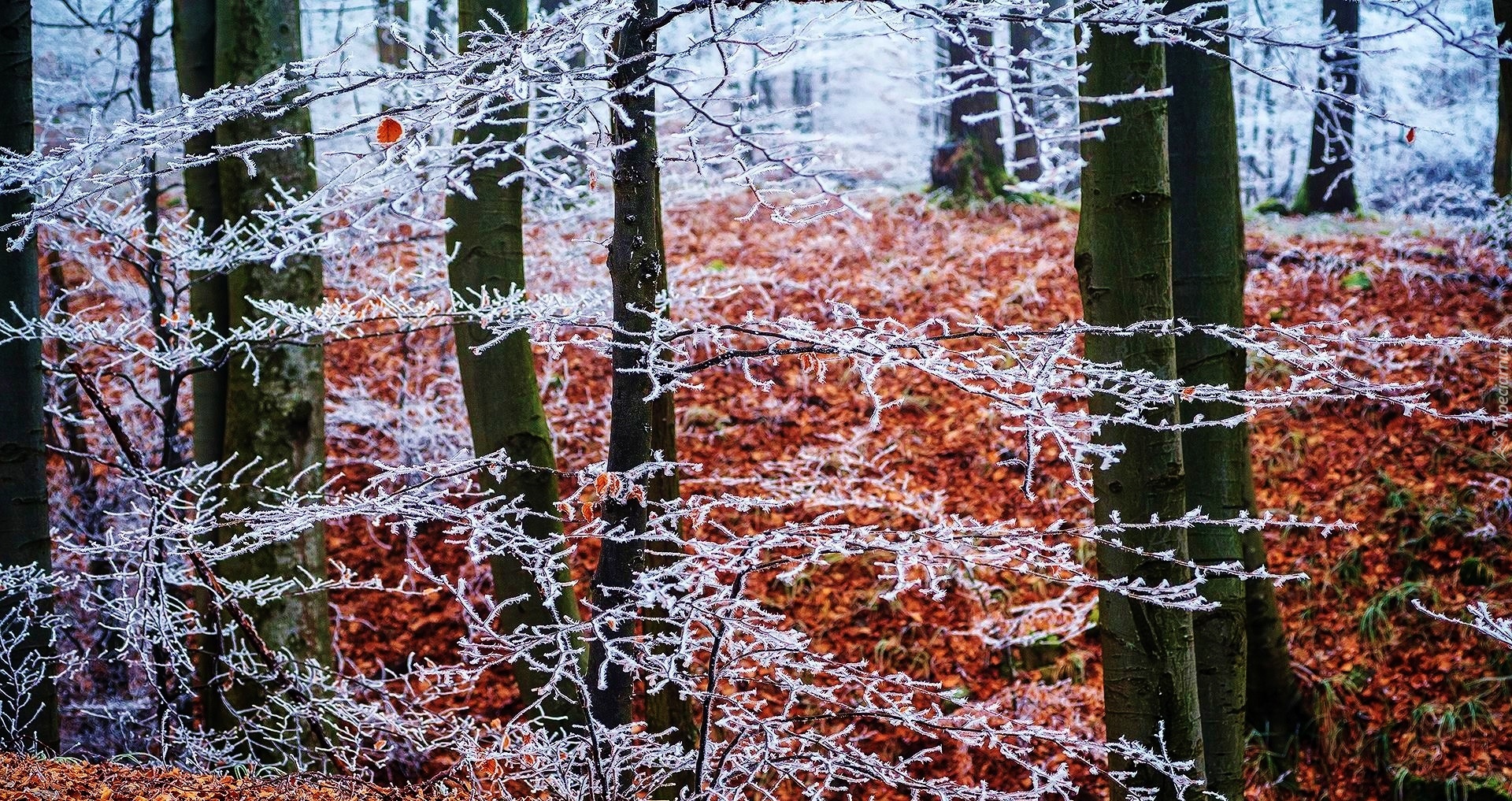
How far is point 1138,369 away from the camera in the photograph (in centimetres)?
295

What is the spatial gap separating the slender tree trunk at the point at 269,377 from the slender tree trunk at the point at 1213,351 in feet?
12.2

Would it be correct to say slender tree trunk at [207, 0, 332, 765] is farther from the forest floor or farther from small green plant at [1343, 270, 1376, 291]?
small green plant at [1343, 270, 1376, 291]

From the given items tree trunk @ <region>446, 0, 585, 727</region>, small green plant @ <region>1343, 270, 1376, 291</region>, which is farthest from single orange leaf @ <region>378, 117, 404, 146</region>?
small green plant @ <region>1343, 270, 1376, 291</region>

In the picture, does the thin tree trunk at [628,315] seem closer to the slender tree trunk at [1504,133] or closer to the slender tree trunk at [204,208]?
the slender tree trunk at [204,208]

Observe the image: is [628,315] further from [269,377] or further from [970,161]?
[970,161]

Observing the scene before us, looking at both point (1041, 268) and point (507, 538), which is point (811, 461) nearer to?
point (1041, 268)

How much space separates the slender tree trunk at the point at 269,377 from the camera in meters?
4.12

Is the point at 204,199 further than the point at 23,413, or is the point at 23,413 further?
the point at 204,199

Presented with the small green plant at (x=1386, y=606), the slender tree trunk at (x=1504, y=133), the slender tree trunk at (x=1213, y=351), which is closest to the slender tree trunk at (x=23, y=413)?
the slender tree trunk at (x=1213, y=351)

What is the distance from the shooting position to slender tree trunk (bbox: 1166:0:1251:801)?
3.52 meters

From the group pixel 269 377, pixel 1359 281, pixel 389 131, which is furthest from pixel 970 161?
pixel 389 131

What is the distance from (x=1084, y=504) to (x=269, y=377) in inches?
181

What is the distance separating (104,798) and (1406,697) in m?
5.72

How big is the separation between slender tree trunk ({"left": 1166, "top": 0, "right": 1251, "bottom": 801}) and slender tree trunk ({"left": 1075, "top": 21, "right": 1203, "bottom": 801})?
0.62m
